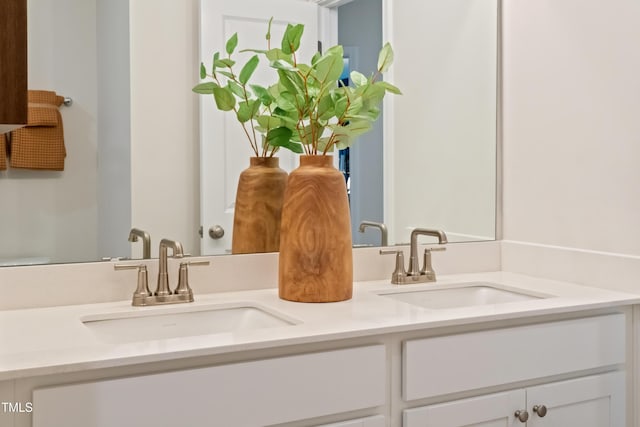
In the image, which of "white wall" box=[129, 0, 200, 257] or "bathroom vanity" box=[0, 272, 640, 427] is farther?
"white wall" box=[129, 0, 200, 257]

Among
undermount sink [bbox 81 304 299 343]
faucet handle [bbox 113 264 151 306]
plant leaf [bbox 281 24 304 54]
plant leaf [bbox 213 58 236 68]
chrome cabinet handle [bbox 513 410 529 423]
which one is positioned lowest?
chrome cabinet handle [bbox 513 410 529 423]

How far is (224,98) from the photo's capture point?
1651 millimetres

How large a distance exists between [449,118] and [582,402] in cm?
92

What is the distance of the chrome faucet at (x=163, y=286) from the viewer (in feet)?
4.86

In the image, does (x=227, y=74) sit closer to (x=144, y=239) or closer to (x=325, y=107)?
(x=325, y=107)

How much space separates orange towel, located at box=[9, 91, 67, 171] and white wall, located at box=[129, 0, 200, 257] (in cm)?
17

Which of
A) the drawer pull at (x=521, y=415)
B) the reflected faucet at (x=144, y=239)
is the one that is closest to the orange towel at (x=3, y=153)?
the reflected faucet at (x=144, y=239)

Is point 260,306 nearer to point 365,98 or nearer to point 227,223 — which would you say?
point 227,223

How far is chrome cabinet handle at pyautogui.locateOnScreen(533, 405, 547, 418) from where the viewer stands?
1462 mm

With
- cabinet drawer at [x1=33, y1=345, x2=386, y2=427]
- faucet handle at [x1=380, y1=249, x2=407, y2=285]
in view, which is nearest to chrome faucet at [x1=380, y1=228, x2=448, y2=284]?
faucet handle at [x1=380, y1=249, x2=407, y2=285]

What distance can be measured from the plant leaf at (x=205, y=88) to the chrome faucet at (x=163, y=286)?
1.27 feet

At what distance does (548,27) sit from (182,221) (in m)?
1.17

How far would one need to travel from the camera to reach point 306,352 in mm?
1220

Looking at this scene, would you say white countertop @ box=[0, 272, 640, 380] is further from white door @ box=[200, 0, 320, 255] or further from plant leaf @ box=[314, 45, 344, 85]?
plant leaf @ box=[314, 45, 344, 85]
